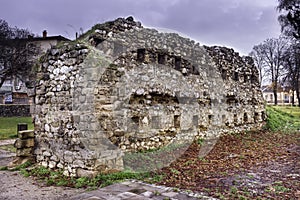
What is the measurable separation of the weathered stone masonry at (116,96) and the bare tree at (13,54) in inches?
600

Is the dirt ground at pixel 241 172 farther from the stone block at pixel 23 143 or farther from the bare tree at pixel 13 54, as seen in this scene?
the bare tree at pixel 13 54

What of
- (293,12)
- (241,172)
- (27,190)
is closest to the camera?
(27,190)

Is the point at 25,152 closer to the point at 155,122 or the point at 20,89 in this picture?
the point at 155,122

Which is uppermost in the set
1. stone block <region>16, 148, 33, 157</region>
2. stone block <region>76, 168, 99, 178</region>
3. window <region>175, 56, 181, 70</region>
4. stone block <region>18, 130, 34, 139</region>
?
window <region>175, 56, 181, 70</region>

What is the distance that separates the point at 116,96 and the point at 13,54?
17741 millimetres

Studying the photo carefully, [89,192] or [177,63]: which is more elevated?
[177,63]

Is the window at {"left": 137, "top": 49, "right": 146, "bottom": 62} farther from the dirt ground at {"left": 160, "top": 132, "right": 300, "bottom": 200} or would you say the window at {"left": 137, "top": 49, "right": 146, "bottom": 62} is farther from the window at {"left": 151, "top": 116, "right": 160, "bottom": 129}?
the dirt ground at {"left": 160, "top": 132, "right": 300, "bottom": 200}

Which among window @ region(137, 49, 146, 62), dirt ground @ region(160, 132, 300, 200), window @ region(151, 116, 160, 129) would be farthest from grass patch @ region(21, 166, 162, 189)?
window @ region(137, 49, 146, 62)

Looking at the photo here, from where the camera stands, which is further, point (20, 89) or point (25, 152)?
point (20, 89)

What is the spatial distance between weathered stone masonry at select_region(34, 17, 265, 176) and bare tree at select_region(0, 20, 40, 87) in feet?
50.0

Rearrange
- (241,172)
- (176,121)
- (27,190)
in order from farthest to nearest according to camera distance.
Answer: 1. (176,121)
2. (241,172)
3. (27,190)

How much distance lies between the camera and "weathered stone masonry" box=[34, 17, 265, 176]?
17.4ft

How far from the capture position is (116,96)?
5.79 meters

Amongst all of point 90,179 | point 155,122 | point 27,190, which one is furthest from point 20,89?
point 90,179
